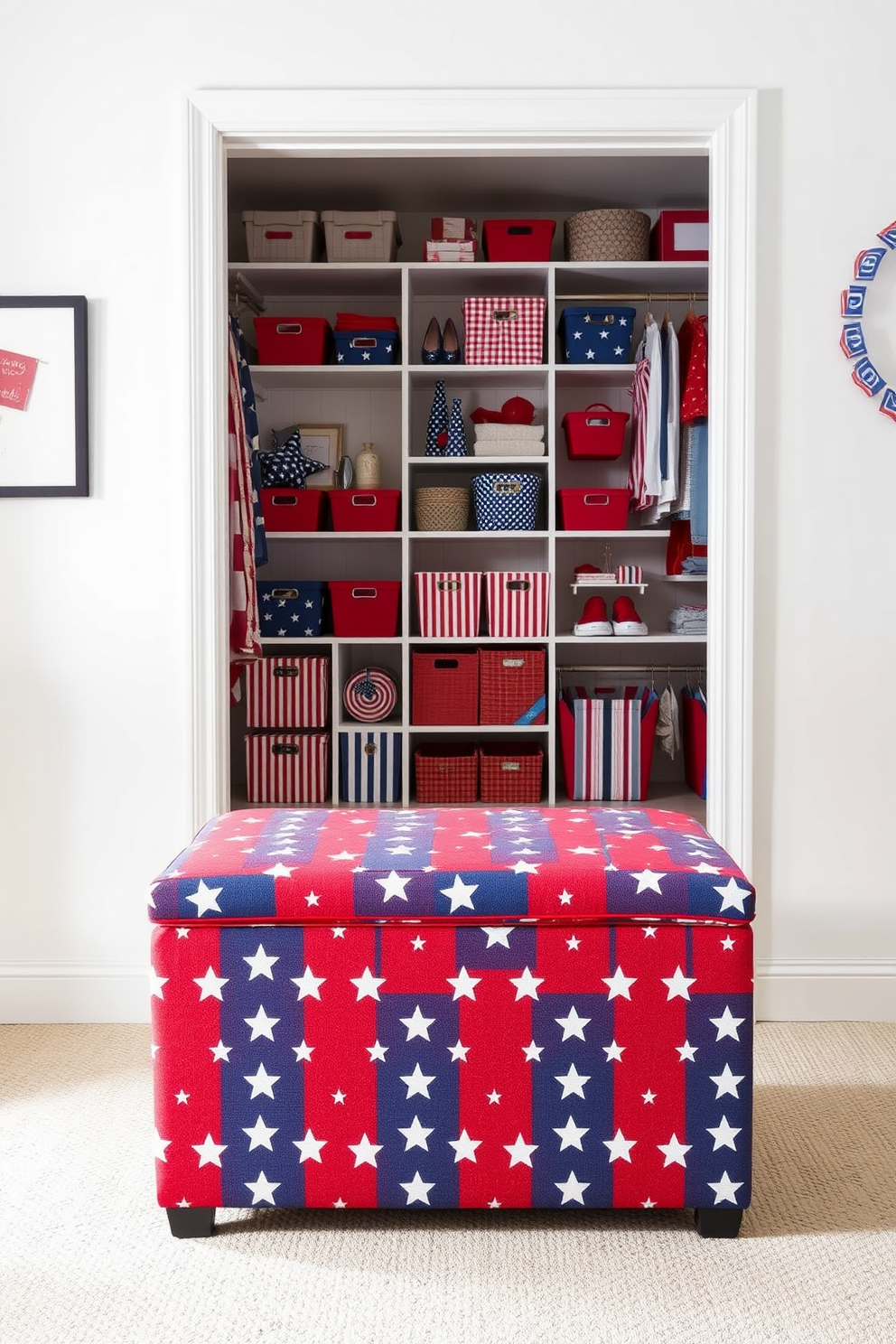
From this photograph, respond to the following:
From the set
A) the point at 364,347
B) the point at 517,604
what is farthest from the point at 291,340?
the point at 517,604

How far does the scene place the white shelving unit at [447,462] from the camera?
13.1 ft

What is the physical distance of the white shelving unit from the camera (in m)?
4.00

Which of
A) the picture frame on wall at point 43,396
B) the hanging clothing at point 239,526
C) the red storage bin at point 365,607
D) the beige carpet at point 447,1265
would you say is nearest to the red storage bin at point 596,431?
the red storage bin at point 365,607

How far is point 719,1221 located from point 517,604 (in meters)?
2.55

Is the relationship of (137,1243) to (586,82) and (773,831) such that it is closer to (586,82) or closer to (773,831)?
(773,831)

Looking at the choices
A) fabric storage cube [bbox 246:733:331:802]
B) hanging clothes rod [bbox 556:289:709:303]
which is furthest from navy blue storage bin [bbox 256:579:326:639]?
hanging clothes rod [bbox 556:289:709:303]

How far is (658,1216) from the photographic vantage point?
5.99 feet

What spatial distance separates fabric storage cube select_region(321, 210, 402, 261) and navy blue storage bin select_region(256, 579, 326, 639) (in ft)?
3.82

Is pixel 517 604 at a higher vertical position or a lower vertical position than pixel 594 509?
lower

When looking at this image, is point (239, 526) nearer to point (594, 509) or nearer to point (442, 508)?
point (442, 508)

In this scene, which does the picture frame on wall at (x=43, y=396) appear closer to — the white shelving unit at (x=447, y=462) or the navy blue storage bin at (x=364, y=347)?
the white shelving unit at (x=447, y=462)

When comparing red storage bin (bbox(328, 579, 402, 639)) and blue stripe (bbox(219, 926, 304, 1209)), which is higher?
red storage bin (bbox(328, 579, 402, 639))

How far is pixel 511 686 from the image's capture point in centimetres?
405

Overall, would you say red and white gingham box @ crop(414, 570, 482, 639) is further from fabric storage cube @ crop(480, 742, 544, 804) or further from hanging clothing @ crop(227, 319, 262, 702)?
hanging clothing @ crop(227, 319, 262, 702)
